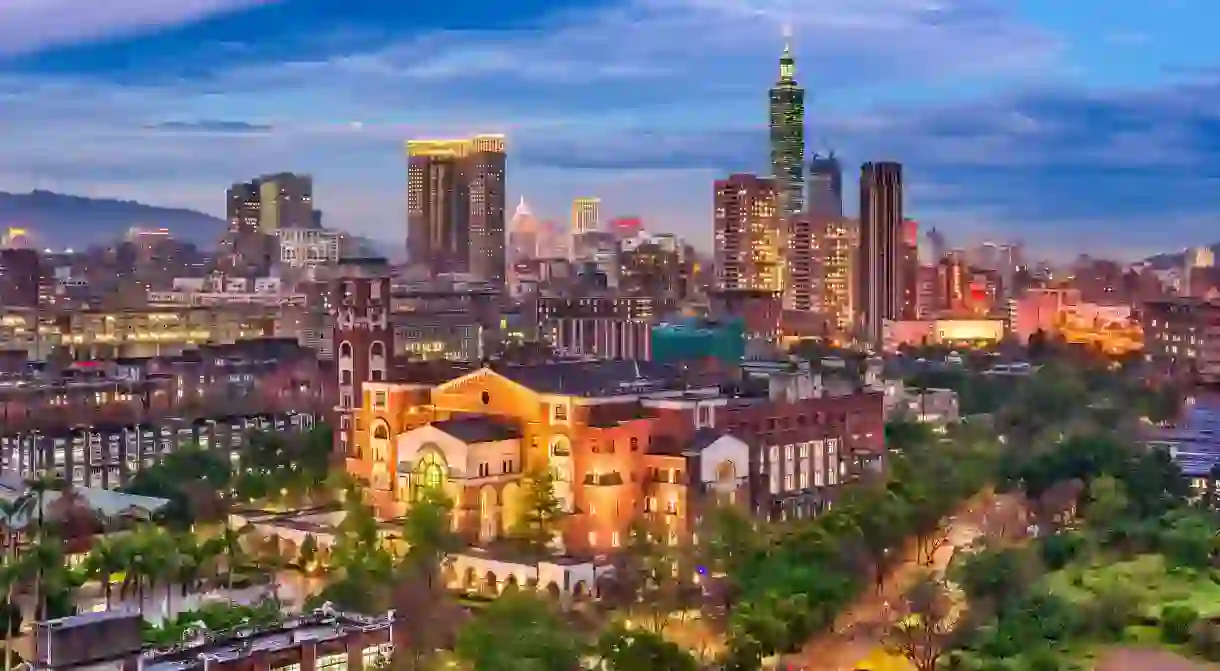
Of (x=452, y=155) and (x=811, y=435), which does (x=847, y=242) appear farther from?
(x=811, y=435)

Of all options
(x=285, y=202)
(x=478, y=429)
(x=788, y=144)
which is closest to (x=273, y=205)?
(x=285, y=202)

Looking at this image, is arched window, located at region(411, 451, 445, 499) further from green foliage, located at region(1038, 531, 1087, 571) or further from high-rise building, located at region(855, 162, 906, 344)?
high-rise building, located at region(855, 162, 906, 344)

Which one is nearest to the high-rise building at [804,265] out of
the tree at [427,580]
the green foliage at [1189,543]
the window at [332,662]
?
the green foliage at [1189,543]

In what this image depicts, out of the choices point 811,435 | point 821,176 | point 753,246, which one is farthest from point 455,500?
point 821,176

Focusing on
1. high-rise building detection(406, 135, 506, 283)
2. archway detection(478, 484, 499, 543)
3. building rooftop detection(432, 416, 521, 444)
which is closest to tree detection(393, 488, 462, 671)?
archway detection(478, 484, 499, 543)

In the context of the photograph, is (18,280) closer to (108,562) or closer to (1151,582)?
(108,562)
